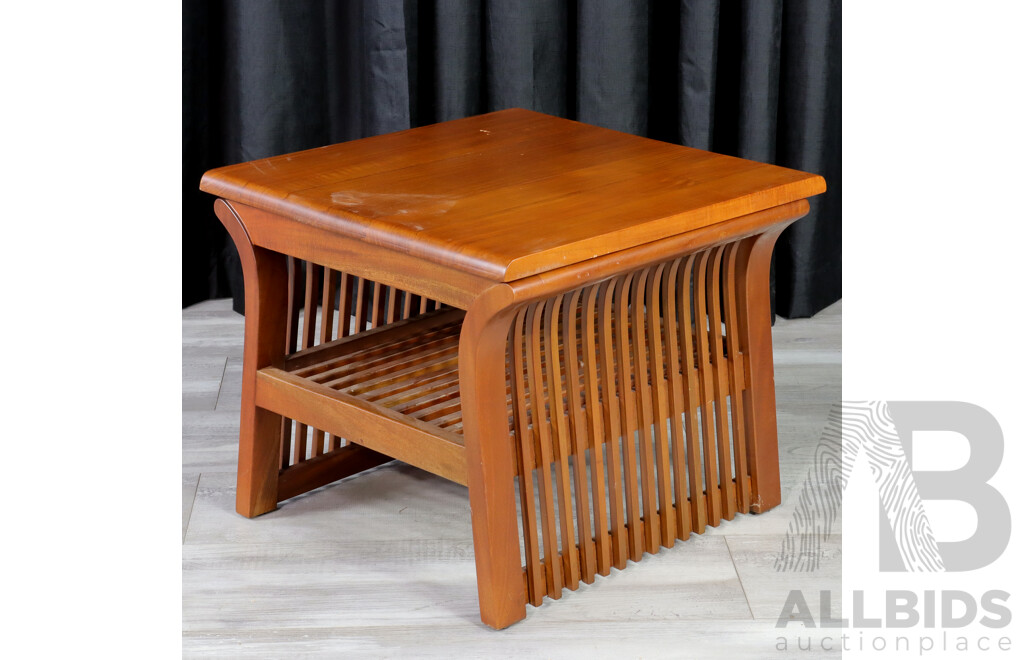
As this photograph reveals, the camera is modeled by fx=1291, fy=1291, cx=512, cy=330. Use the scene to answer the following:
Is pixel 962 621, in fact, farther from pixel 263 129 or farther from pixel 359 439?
pixel 263 129

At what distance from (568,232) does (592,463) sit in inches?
12.7

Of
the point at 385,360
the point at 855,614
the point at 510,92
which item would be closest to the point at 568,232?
the point at 385,360

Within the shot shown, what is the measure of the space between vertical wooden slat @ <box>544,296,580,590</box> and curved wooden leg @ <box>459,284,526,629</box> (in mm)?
66

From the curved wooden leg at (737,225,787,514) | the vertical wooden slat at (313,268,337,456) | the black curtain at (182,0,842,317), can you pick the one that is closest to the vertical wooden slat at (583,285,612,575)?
the curved wooden leg at (737,225,787,514)

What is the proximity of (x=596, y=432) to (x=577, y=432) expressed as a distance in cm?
3

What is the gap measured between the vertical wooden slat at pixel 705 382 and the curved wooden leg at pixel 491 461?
0.32 meters

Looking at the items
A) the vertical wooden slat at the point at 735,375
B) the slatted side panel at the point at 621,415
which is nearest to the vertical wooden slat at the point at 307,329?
the slatted side panel at the point at 621,415

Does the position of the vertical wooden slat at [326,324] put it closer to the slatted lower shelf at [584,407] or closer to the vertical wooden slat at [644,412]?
the slatted lower shelf at [584,407]

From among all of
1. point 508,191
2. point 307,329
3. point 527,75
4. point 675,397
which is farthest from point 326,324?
point 527,75

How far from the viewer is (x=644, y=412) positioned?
1.64 meters

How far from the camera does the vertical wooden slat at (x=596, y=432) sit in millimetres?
1548

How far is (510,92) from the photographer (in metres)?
2.45

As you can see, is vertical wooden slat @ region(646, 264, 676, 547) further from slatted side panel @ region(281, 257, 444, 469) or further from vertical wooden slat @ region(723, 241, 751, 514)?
slatted side panel @ region(281, 257, 444, 469)

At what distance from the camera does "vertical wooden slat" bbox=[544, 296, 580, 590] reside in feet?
4.99
